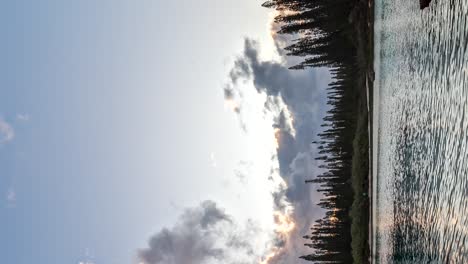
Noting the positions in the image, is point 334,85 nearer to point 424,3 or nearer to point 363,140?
point 363,140

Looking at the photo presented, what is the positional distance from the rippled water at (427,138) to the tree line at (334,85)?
31.2 meters

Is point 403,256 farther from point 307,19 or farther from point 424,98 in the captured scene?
point 307,19

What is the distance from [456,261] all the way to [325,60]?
206ft

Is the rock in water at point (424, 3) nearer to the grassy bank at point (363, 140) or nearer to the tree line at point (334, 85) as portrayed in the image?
the grassy bank at point (363, 140)

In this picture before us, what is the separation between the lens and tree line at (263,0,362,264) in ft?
221

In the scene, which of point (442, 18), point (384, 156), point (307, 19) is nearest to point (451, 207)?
point (442, 18)

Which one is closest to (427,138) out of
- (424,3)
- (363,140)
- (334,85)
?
(424,3)

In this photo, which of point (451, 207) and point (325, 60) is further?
point (325, 60)

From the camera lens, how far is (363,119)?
5381 centimetres

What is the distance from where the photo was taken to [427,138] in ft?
70.6

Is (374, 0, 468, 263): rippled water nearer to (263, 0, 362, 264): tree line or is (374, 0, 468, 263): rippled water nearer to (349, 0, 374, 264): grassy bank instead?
(349, 0, 374, 264): grassy bank

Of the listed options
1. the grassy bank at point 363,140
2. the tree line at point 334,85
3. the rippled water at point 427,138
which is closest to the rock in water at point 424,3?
the rippled water at point 427,138

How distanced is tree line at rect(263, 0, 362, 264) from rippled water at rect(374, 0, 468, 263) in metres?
31.2

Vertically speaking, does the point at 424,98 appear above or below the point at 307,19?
below
